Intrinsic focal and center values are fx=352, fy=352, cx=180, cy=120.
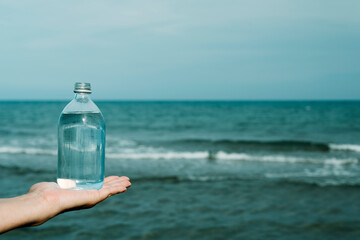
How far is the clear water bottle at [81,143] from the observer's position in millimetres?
2549

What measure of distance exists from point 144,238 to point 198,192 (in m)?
2.48

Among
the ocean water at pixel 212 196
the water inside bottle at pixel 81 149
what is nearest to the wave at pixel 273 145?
the ocean water at pixel 212 196

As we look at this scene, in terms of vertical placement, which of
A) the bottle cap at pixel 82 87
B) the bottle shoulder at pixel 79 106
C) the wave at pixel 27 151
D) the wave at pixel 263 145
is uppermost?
the bottle cap at pixel 82 87

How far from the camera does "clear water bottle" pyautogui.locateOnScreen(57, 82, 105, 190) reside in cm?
255

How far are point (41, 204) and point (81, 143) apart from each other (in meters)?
1.24

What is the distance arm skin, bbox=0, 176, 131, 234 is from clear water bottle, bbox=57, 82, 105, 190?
30 cm

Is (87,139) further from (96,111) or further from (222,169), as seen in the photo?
(222,169)

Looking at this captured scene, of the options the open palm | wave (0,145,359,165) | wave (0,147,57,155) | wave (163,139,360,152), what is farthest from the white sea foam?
the open palm

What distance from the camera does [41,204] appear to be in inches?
74.9

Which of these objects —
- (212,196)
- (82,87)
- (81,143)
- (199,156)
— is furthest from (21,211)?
(199,156)

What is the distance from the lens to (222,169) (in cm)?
1030

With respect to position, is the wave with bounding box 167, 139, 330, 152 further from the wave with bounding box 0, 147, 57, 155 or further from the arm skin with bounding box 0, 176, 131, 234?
the arm skin with bounding box 0, 176, 131, 234

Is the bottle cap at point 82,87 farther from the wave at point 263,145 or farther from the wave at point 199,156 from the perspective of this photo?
the wave at point 263,145

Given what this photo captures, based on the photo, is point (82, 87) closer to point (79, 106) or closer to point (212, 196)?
point (79, 106)
